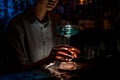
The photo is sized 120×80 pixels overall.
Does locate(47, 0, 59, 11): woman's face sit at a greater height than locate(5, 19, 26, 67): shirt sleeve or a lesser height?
greater

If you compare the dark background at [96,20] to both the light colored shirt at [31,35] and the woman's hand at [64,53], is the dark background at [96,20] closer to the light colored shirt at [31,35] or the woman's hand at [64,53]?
the light colored shirt at [31,35]

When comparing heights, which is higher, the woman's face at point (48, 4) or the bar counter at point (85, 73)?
the woman's face at point (48, 4)

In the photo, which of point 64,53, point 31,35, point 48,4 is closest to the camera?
point 64,53

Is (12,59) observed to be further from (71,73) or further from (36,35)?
(71,73)

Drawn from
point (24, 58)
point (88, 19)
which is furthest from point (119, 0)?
point (24, 58)

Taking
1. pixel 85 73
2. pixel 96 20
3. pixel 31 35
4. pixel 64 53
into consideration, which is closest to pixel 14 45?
pixel 31 35

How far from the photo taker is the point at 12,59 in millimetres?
3170

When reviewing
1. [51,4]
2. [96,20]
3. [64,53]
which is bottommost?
[64,53]

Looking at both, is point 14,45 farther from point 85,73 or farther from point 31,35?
point 85,73

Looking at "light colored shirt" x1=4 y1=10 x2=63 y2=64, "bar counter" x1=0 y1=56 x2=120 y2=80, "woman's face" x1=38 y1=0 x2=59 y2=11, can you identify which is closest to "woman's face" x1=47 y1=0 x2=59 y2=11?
"woman's face" x1=38 y1=0 x2=59 y2=11

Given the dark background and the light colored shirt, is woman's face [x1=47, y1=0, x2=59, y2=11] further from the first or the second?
the dark background

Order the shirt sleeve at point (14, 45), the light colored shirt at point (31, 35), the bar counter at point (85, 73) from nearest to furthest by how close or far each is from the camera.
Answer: the bar counter at point (85, 73)
the shirt sleeve at point (14, 45)
the light colored shirt at point (31, 35)

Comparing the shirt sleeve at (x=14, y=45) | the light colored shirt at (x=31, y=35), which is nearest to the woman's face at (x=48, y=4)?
the light colored shirt at (x=31, y=35)

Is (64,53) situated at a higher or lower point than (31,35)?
lower
